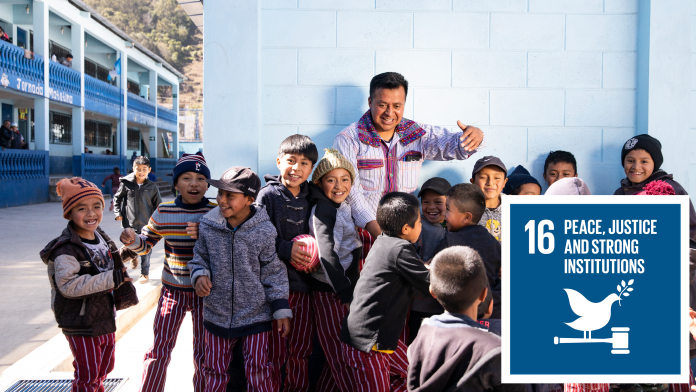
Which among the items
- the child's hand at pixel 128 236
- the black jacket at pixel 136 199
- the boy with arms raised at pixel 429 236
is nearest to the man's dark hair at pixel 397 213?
the boy with arms raised at pixel 429 236

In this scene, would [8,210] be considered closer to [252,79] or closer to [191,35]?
[252,79]

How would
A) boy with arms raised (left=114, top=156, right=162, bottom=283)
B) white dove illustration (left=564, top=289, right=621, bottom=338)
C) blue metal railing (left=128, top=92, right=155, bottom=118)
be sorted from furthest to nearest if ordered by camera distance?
blue metal railing (left=128, top=92, right=155, bottom=118) → boy with arms raised (left=114, top=156, right=162, bottom=283) → white dove illustration (left=564, top=289, right=621, bottom=338)

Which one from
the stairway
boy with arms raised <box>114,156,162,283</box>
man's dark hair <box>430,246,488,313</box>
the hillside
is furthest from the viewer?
the hillside

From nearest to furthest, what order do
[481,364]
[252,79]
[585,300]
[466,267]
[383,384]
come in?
[585,300] → [481,364] → [466,267] → [383,384] → [252,79]

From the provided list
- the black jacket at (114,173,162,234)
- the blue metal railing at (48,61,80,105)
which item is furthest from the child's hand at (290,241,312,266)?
the blue metal railing at (48,61,80,105)

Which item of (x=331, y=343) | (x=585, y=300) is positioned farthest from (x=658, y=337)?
(x=331, y=343)

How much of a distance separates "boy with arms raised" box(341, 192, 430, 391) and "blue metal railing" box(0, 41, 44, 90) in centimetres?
1440

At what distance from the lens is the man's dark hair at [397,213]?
208cm

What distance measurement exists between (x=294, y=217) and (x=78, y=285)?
41.3 inches

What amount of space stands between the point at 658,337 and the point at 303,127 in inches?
101

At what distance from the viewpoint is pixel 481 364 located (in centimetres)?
135

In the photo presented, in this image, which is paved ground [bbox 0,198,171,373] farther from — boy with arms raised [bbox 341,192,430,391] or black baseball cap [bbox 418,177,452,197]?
black baseball cap [bbox 418,177,452,197]

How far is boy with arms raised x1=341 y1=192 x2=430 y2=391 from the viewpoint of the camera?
6.63ft

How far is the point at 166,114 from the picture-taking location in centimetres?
2838
